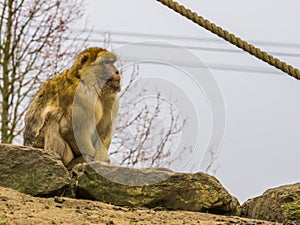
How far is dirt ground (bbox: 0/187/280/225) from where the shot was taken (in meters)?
3.58

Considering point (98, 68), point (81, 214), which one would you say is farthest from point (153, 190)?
point (98, 68)

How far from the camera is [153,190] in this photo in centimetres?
422

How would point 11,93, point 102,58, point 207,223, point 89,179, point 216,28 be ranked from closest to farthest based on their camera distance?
point 216,28 < point 207,223 < point 89,179 < point 102,58 < point 11,93

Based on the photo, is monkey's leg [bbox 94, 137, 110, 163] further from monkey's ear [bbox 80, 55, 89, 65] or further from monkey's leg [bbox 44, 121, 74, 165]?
monkey's ear [bbox 80, 55, 89, 65]

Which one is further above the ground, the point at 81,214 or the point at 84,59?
the point at 84,59

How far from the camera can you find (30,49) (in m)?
9.30

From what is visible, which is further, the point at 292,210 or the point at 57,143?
the point at 57,143

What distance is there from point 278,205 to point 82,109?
259 cm

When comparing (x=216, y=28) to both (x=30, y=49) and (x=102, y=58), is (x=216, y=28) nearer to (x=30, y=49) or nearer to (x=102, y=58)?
(x=102, y=58)

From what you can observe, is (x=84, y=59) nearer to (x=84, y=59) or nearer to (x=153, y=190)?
(x=84, y=59)

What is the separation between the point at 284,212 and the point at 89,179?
4.01 feet

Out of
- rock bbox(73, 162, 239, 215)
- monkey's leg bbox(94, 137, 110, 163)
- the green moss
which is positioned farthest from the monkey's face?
the green moss

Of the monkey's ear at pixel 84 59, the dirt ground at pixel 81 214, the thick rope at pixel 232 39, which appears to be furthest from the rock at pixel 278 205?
the monkey's ear at pixel 84 59

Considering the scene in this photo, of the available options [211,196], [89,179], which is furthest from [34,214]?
[211,196]
